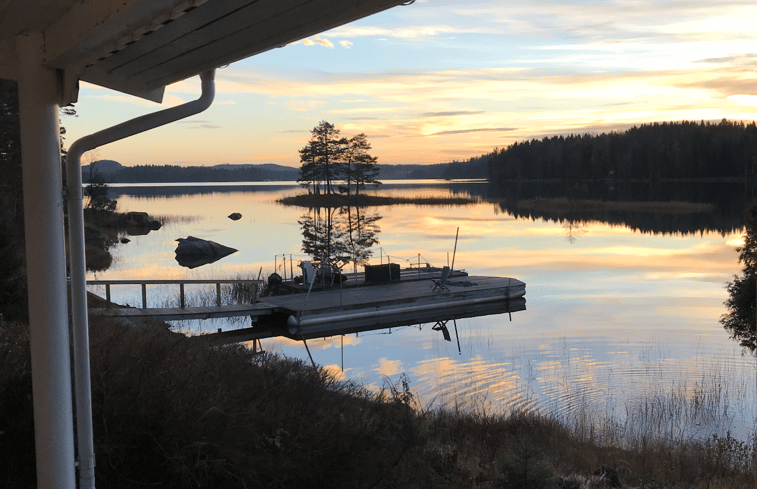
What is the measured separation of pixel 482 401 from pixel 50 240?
1054 centimetres

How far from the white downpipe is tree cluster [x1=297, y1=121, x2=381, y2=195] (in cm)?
6352

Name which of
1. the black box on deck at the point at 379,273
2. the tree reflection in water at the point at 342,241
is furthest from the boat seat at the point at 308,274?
the tree reflection in water at the point at 342,241

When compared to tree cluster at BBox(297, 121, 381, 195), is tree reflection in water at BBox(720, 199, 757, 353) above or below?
below

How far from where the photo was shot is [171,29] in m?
2.68

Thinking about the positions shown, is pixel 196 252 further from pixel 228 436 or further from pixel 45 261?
pixel 45 261

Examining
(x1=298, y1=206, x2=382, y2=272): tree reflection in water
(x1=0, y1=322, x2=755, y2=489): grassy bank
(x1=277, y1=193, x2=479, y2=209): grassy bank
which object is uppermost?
(x1=277, y1=193, x2=479, y2=209): grassy bank

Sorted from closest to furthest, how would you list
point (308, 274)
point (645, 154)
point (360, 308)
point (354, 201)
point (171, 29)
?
Result: point (171, 29) → point (360, 308) → point (308, 274) → point (354, 201) → point (645, 154)

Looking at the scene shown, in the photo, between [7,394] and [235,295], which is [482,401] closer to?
[7,394]

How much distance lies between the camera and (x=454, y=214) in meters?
73.7

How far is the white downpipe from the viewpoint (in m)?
3.50

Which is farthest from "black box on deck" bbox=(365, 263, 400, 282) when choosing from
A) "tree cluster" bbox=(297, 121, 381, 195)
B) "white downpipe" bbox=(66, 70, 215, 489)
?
"tree cluster" bbox=(297, 121, 381, 195)

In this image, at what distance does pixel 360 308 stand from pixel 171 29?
1748cm

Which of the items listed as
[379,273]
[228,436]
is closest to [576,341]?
[379,273]

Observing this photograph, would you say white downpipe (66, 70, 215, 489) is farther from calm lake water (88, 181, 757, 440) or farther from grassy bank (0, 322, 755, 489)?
calm lake water (88, 181, 757, 440)
